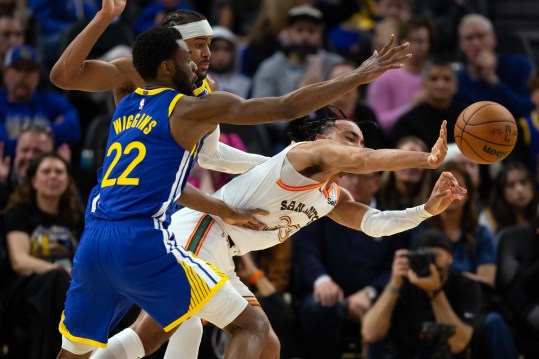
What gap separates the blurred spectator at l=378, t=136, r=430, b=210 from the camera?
9531mm

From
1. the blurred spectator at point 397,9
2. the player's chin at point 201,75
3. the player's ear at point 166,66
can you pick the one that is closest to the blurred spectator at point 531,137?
the blurred spectator at point 397,9

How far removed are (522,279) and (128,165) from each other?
455 centimetres

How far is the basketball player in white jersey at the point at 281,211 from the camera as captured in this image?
6.44m

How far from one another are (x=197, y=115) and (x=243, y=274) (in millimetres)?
3431

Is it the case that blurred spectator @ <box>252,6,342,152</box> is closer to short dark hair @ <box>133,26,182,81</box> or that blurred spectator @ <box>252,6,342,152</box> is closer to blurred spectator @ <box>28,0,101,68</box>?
blurred spectator @ <box>28,0,101,68</box>

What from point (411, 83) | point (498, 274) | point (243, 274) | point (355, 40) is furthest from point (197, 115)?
point (355, 40)

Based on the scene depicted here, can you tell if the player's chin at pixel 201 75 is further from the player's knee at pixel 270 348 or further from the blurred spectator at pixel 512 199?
the blurred spectator at pixel 512 199

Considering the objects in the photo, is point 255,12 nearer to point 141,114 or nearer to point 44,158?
point 44,158

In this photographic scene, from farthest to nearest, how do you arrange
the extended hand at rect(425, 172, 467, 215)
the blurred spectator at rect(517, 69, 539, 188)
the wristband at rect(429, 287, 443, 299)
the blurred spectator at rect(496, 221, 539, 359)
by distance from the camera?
the blurred spectator at rect(517, 69, 539, 188) → the blurred spectator at rect(496, 221, 539, 359) → the wristband at rect(429, 287, 443, 299) → the extended hand at rect(425, 172, 467, 215)

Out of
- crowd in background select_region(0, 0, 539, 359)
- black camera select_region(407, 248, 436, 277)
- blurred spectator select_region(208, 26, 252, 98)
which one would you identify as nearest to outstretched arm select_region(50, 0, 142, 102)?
crowd in background select_region(0, 0, 539, 359)

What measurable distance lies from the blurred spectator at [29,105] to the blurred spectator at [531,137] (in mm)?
4501

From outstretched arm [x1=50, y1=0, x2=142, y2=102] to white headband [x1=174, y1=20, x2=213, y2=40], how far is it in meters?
0.39

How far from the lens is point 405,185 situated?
31.5 ft

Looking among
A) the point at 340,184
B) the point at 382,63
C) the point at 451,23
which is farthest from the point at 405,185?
the point at 382,63
